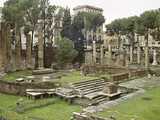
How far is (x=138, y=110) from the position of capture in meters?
12.8

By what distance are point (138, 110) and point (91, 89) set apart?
19.8 feet

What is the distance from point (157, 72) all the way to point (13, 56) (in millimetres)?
16020

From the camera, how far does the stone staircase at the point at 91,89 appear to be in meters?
16.2

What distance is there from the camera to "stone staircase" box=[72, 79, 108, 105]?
16.2 metres

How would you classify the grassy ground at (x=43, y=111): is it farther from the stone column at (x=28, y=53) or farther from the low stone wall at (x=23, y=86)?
the stone column at (x=28, y=53)

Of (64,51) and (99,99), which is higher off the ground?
(64,51)

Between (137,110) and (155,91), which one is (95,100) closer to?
(137,110)

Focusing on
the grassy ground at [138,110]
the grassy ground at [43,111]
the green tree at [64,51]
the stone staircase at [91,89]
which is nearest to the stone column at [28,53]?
the green tree at [64,51]

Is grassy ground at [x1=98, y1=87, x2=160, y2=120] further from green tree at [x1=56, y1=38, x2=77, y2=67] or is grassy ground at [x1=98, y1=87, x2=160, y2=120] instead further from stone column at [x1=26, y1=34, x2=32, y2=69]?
green tree at [x1=56, y1=38, x2=77, y2=67]

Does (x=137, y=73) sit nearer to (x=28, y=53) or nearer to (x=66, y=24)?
(x=28, y=53)

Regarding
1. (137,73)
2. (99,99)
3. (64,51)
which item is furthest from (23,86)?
(64,51)

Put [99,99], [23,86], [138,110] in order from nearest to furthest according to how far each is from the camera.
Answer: [138,110]
[99,99]
[23,86]

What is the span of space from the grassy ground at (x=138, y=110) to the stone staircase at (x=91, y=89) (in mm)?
2262

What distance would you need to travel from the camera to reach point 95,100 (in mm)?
16031
